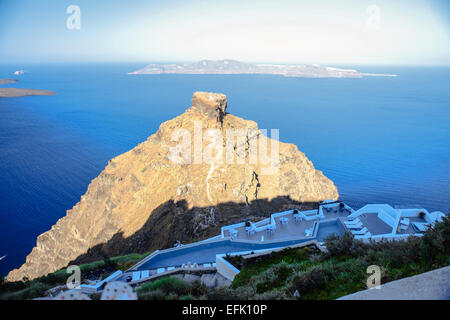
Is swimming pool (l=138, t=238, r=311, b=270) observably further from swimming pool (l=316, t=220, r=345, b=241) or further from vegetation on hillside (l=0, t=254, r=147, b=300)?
vegetation on hillside (l=0, t=254, r=147, b=300)

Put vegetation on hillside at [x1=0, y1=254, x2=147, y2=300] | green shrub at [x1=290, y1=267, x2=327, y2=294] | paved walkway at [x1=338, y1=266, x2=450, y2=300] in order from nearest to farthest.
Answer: paved walkway at [x1=338, y1=266, x2=450, y2=300] → green shrub at [x1=290, y1=267, x2=327, y2=294] → vegetation on hillside at [x1=0, y1=254, x2=147, y2=300]

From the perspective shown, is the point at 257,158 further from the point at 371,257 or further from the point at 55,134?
the point at 55,134

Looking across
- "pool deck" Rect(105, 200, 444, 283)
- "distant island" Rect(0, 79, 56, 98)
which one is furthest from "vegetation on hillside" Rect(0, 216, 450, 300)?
"distant island" Rect(0, 79, 56, 98)

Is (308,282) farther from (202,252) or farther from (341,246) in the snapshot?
(202,252)

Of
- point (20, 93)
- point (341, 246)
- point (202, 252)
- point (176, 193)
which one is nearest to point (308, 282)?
point (341, 246)

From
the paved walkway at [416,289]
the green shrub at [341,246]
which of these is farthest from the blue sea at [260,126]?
the paved walkway at [416,289]

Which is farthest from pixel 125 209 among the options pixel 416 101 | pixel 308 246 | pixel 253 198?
pixel 416 101
